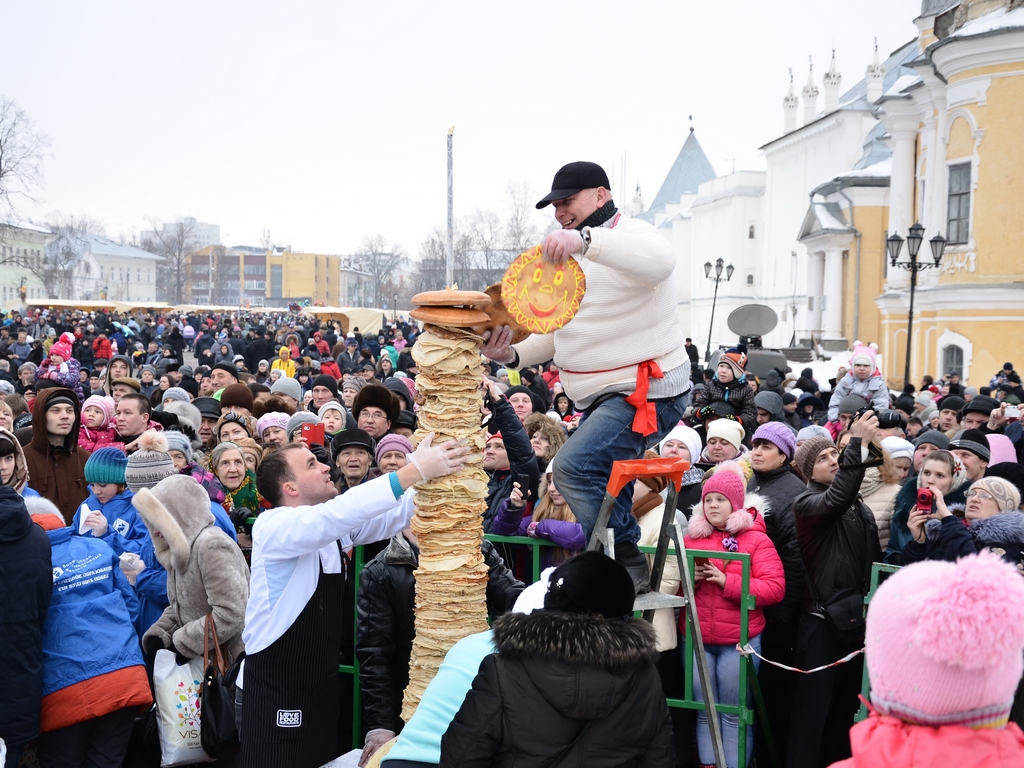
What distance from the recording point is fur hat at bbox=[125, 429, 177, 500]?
5.92 metres

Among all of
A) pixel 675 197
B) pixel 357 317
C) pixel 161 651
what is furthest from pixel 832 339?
pixel 675 197

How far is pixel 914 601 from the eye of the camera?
6.96 feet

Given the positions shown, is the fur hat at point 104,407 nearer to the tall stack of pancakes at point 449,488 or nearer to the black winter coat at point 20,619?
the black winter coat at point 20,619

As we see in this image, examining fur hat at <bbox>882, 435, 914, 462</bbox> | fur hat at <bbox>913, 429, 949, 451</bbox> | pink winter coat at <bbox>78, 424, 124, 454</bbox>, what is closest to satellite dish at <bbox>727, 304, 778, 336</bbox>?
fur hat at <bbox>913, 429, 949, 451</bbox>

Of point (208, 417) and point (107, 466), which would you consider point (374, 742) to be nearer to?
point (107, 466)

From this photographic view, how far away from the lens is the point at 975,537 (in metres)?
4.75

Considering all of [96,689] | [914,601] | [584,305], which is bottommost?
[96,689]

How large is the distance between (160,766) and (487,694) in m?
2.92

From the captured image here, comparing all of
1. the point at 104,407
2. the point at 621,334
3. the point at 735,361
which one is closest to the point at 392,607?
the point at 621,334

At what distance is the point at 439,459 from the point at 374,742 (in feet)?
4.85

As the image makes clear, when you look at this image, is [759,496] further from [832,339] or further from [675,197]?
[675,197]

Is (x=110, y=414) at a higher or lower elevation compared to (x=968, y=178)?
lower

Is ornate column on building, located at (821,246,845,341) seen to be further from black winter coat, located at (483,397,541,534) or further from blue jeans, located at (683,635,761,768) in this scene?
blue jeans, located at (683,635,761,768)

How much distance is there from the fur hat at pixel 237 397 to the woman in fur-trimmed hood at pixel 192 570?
437cm
